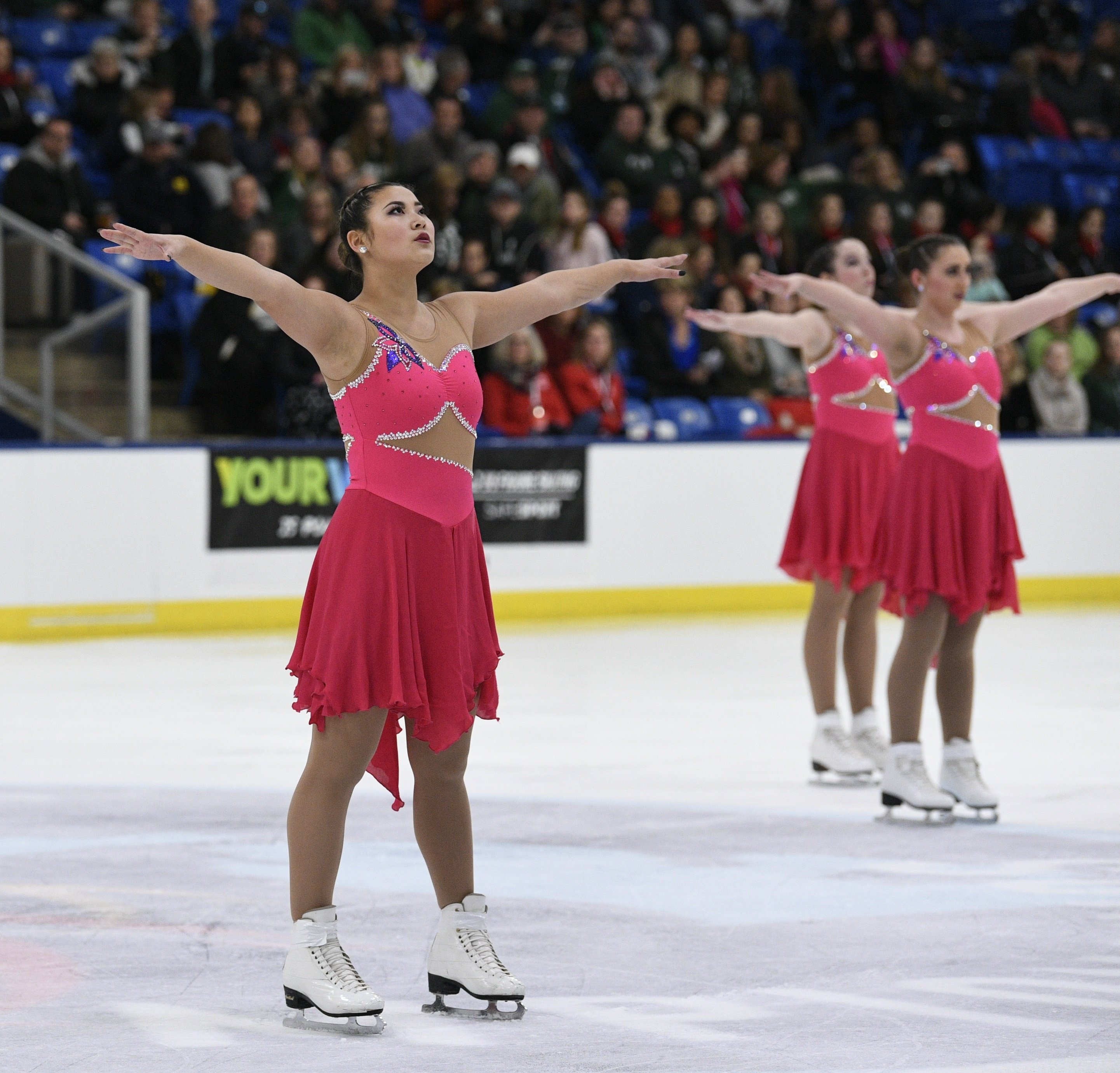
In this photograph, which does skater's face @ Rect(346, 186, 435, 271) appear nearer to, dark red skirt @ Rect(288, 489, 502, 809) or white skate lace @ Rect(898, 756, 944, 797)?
dark red skirt @ Rect(288, 489, 502, 809)

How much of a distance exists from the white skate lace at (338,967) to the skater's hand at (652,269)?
1.39 metres

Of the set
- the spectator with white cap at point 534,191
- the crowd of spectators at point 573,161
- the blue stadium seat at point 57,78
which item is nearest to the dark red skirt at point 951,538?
the crowd of spectators at point 573,161

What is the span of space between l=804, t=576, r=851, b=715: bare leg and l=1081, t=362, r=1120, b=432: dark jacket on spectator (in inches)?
292

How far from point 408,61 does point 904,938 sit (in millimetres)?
10670

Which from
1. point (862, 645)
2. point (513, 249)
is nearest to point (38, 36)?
point (513, 249)

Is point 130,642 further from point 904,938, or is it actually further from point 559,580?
point 904,938

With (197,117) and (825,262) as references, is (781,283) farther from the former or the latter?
(197,117)

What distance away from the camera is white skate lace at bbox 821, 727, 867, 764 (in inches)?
253

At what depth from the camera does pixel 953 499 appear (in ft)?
18.5

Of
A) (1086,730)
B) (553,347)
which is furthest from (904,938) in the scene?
(553,347)

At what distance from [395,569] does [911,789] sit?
2.51 meters

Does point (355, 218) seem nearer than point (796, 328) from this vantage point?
Yes

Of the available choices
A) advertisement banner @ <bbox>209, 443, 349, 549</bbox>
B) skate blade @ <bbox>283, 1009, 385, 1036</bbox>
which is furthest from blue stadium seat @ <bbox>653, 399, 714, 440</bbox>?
skate blade @ <bbox>283, 1009, 385, 1036</bbox>

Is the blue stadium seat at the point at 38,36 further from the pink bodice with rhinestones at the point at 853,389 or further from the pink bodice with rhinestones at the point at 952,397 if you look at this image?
the pink bodice with rhinestones at the point at 952,397
